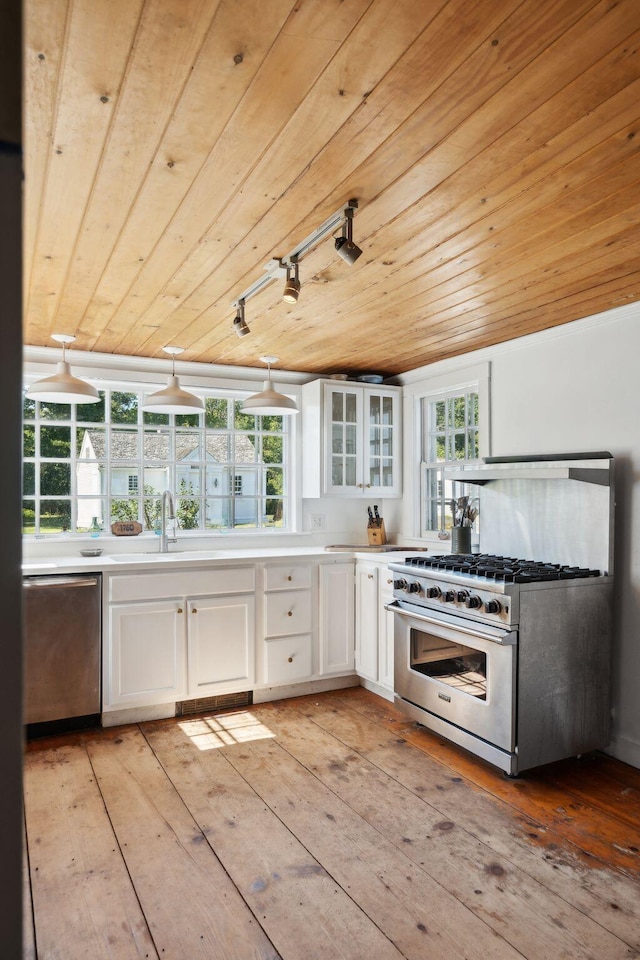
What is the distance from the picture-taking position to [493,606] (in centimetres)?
298

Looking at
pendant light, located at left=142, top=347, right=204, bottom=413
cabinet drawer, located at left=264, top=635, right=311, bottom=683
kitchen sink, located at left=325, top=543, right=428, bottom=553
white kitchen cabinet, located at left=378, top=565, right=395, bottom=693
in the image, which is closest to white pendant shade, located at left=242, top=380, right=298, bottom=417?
pendant light, located at left=142, top=347, right=204, bottom=413

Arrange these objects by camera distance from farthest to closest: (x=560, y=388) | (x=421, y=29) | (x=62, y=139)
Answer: (x=560, y=388), (x=62, y=139), (x=421, y=29)

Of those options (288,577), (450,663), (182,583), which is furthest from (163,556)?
(450,663)

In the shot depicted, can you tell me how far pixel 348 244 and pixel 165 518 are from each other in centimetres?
291

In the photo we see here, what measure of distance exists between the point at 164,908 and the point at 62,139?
94.9 inches

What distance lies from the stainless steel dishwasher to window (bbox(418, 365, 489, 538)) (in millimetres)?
2409

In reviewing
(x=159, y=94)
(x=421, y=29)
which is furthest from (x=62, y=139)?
(x=421, y=29)

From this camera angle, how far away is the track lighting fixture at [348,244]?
204cm

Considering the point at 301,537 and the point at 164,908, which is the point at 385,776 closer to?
the point at 164,908

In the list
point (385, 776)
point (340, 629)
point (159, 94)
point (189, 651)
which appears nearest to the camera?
point (159, 94)

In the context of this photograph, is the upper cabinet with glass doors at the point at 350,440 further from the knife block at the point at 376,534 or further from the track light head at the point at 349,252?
the track light head at the point at 349,252

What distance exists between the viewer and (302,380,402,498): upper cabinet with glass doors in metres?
4.72

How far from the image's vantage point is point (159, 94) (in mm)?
1534

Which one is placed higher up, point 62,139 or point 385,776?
point 62,139
